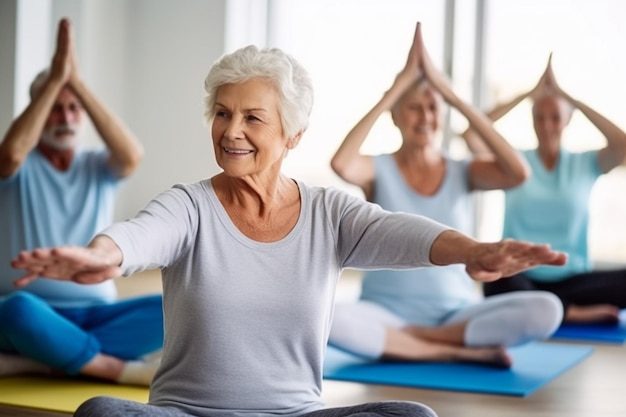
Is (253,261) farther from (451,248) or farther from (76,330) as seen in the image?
(76,330)

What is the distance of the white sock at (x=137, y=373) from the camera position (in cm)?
342

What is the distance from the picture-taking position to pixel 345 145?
398 centimetres

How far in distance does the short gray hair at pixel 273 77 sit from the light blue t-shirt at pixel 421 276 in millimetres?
1964

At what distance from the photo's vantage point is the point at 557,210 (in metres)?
5.32

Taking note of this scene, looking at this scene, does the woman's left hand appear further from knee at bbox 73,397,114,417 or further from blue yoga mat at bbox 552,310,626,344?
blue yoga mat at bbox 552,310,626,344

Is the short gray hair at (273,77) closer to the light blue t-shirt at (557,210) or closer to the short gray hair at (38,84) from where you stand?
the short gray hair at (38,84)

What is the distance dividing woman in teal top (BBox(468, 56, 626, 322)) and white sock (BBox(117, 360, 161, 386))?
7.75 feet

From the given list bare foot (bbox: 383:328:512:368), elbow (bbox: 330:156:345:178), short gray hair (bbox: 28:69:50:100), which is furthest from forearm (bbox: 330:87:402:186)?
short gray hair (bbox: 28:69:50:100)

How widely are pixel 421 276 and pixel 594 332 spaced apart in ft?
4.53

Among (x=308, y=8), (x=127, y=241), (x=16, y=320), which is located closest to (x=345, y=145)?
(x=16, y=320)

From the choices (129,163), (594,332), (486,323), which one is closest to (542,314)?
(486,323)

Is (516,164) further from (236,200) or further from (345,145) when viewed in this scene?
(236,200)

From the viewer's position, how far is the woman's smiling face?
209cm

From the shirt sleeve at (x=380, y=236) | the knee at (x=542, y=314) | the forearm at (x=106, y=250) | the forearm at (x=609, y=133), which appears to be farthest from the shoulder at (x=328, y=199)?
the forearm at (x=609, y=133)
